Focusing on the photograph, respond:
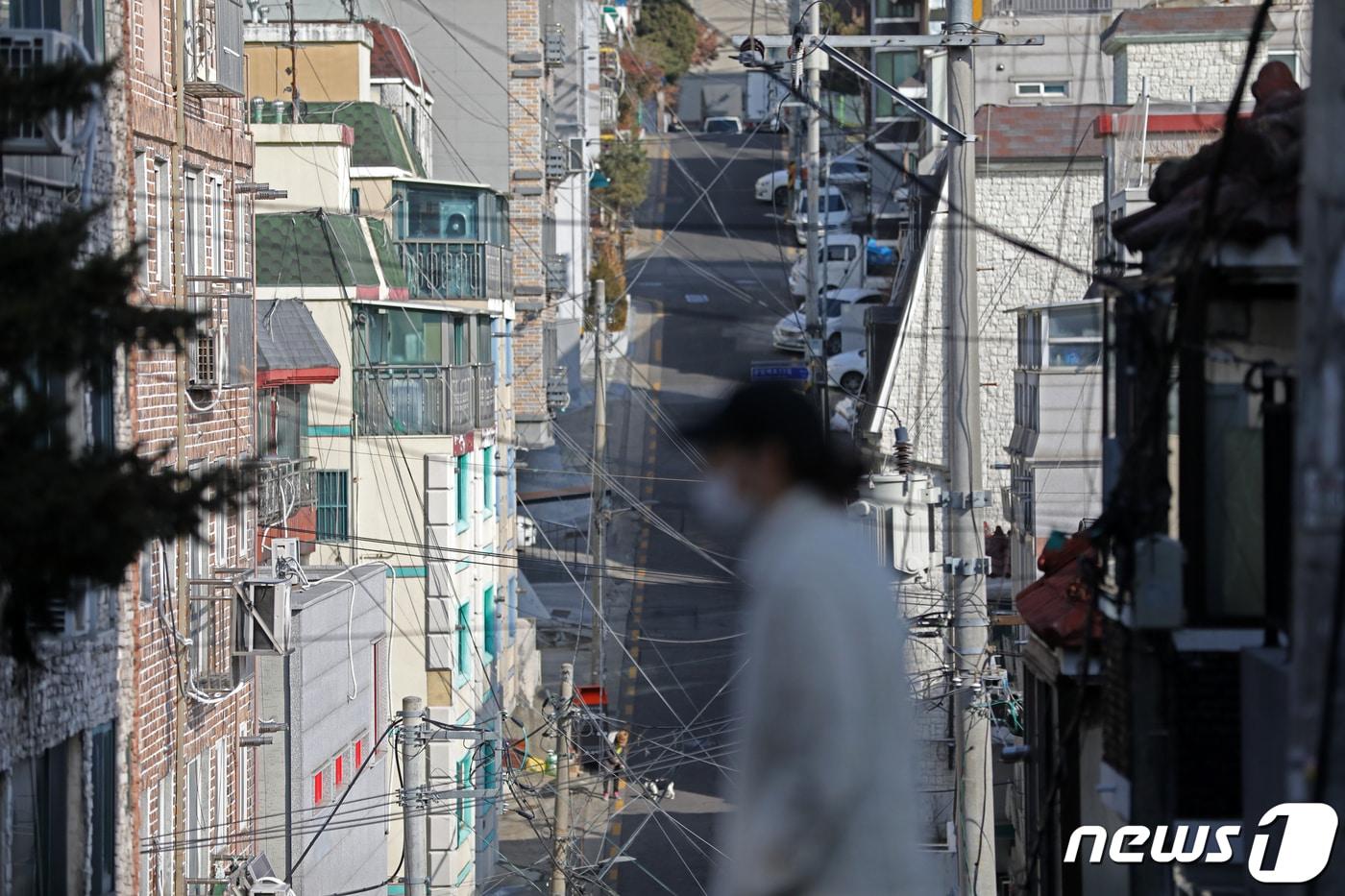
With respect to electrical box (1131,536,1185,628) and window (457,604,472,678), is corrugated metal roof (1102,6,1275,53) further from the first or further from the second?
electrical box (1131,536,1185,628)

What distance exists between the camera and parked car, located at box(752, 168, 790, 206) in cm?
5562

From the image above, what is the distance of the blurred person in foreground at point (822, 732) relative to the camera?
3098 mm

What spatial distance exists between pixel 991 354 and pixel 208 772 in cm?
1465

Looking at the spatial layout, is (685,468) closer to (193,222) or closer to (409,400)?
(409,400)

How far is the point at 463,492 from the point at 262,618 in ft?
31.9

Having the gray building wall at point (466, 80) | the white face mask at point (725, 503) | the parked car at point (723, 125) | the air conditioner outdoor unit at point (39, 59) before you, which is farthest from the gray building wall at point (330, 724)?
the parked car at point (723, 125)

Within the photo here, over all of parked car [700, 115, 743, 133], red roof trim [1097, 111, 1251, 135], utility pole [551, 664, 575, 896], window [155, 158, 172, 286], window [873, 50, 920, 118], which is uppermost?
parked car [700, 115, 743, 133]

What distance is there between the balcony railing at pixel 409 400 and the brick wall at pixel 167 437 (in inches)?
237

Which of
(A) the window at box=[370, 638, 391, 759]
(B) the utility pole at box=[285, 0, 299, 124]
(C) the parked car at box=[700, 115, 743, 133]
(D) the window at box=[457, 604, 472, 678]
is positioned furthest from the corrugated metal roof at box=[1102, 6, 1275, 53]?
(C) the parked car at box=[700, 115, 743, 133]

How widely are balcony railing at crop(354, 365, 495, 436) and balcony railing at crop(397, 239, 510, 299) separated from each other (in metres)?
2.42

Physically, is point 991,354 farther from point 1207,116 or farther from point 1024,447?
point 1207,116

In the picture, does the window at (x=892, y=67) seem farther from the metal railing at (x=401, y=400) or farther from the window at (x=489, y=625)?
the metal railing at (x=401, y=400)

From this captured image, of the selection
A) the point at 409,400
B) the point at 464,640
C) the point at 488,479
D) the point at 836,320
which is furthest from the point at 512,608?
the point at 836,320

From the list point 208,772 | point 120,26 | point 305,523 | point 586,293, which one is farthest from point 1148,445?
point 586,293
